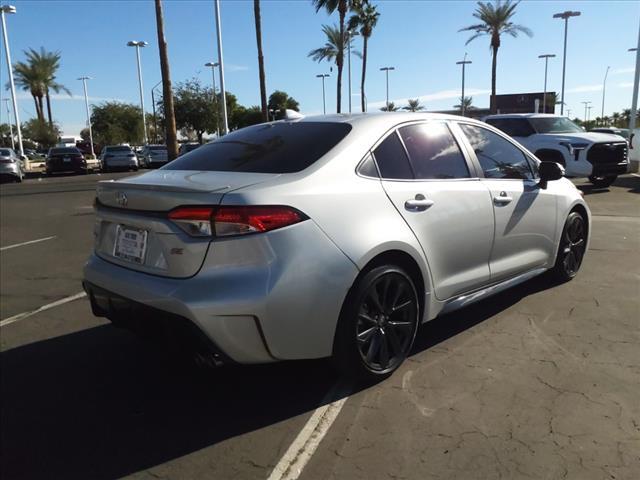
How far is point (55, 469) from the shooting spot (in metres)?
2.64

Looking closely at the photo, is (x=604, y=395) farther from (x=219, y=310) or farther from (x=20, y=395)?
(x=20, y=395)

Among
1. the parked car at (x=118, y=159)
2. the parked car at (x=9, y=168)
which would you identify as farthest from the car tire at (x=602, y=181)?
the parked car at (x=118, y=159)

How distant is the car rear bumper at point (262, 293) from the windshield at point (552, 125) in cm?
1237

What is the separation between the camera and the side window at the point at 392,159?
3.45 meters

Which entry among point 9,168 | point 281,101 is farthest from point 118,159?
point 281,101

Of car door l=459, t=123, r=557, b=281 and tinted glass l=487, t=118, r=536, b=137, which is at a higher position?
tinted glass l=487, t=118, r=536, b=137

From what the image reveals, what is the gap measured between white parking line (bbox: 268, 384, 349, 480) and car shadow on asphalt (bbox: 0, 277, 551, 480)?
0.09 metres

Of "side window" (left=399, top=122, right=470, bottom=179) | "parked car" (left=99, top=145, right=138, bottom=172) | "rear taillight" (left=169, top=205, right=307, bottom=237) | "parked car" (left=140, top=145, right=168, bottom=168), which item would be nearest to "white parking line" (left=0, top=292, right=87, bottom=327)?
"rear taillight" (left=169, top=205, right=307, bottom=237)

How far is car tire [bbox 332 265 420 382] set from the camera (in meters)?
3.08

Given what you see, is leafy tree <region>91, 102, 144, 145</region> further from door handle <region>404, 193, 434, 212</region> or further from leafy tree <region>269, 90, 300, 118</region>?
door handle <region>404, 193, 434, 212</region>

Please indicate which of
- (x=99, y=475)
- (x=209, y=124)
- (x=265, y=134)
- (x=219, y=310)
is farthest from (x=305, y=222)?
(x=209, y=124)

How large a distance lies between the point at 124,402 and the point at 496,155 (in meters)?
3.26

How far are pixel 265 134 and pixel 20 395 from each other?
229 cm

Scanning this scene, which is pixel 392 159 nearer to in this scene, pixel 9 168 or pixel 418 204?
pixel 418 204
